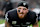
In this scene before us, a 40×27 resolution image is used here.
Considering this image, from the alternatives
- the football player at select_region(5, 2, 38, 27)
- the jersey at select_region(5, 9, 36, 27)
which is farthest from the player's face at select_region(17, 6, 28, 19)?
the jersey at select_region(5, 9, 36, 27)

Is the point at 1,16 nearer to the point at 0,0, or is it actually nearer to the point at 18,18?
the point at 0,0

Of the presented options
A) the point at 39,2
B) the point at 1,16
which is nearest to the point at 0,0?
the point at 1,16

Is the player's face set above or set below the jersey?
above

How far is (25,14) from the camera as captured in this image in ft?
13.0

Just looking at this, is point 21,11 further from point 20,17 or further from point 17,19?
point 17,19

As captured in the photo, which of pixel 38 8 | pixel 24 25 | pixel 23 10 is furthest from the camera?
pixel 38 8

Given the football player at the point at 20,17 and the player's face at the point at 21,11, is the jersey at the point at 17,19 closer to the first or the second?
the football player at the point at 20,17

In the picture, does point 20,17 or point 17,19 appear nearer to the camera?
point 20,17

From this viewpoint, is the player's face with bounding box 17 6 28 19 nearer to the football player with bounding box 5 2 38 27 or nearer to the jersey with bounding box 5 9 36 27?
the football player with bounding box 5 2 38 27

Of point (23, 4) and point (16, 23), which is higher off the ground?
point (23, 4)

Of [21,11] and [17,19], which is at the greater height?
[21,11]

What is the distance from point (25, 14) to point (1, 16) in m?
6.57

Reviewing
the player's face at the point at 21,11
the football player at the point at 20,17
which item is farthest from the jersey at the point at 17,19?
the player's face at the point at 21,11

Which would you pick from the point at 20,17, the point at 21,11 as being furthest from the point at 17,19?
the point at 21,11
